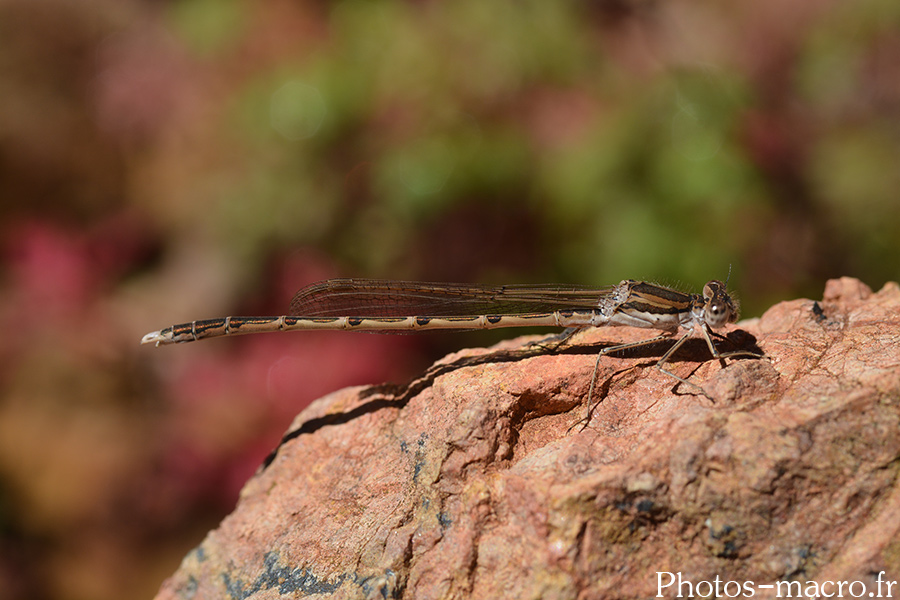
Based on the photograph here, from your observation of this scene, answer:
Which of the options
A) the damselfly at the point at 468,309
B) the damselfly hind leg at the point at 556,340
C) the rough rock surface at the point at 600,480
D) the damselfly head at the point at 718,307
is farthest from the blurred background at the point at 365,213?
the rough rock surface at the point at 600,480

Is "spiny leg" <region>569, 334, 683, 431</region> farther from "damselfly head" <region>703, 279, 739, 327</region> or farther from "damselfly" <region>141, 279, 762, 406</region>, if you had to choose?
"damselfly head" <region>703, 279, 739, 327</region>

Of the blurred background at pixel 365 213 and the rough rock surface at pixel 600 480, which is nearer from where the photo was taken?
the rough rock surface at pixel 600 480

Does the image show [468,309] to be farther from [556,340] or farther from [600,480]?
[600,480]

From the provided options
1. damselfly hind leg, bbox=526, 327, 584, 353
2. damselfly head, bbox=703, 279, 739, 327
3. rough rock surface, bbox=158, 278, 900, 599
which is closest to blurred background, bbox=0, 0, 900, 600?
damselfly hind leg, bbox=526, 327, 584, 353

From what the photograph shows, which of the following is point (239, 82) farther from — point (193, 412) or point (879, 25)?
point (879, 25)

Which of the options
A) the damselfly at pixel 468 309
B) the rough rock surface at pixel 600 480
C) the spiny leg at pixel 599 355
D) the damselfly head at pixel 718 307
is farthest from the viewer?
the damselfly at pixel 468 309

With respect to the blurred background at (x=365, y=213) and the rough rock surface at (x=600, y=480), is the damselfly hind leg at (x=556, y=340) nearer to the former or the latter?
the rough rock surface at (x=600, y=480)

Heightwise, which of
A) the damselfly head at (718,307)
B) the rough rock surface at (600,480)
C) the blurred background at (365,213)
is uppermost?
the blurred background at (365,213)

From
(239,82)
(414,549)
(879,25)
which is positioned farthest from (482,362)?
(879,25)
